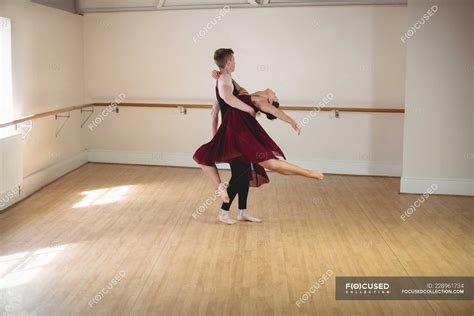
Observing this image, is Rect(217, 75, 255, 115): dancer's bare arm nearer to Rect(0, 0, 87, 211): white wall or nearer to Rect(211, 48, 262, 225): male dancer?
Rect(211, 48, 262, 225): male dancer

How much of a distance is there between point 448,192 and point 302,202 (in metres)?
1.80

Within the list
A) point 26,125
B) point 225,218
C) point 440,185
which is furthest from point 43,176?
point 440,185

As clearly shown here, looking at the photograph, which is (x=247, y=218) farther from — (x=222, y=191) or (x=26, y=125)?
(x=26, y=125)

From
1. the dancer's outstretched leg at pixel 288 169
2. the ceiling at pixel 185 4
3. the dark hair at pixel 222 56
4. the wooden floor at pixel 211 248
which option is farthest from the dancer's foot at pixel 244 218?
the ceiling at pixel 185 4

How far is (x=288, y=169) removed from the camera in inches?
188

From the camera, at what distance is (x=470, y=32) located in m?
6.59

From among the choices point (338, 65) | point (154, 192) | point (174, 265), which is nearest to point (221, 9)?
point (338, 65)

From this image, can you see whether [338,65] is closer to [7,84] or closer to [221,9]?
[221,9]

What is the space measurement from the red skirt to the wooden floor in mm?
660

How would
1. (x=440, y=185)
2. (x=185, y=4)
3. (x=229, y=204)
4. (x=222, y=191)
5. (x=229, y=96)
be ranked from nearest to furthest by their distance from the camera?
(x=229, y=96)
(x=222, y=191)
(x=229, y=204)
(x=440, y=185)
(x=185, y=4)

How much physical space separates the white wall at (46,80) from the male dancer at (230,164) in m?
2.38

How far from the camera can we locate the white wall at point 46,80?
637cm

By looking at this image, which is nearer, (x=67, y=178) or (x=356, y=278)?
(x=356, y=278)

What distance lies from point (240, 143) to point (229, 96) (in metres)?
0.40
